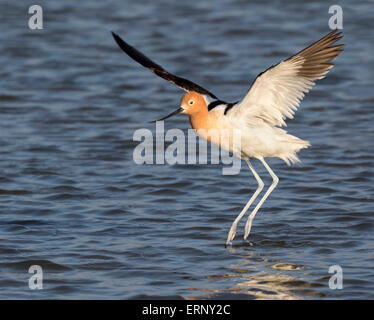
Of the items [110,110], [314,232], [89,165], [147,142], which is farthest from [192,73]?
[314,232]

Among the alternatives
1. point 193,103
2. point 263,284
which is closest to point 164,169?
point 193,103

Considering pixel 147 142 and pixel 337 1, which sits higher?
pixel 337 1

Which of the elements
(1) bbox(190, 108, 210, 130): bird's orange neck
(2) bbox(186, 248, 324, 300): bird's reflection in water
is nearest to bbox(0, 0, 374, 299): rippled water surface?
(2) bbox(186, 248, 324, 300): bird's reflection in water

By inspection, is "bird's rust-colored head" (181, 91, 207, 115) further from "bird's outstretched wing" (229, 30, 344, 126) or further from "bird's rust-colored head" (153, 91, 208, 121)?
"bird's outstretched wing" (229, 30, 344, 126)

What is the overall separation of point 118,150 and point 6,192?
97.7 inches

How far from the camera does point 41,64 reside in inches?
711

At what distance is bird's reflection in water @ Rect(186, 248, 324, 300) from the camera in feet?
26.5

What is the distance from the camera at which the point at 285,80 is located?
919 cm

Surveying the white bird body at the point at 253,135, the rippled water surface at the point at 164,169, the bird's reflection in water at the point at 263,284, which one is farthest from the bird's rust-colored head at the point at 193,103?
the bird's reflection in water at the point at 263,284

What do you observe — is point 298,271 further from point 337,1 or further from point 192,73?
point 337,1

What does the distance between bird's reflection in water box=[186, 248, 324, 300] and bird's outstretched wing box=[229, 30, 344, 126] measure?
165 cm

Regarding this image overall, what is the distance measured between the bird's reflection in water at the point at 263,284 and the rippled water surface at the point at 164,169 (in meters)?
0.02

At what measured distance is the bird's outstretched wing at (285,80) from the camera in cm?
897
